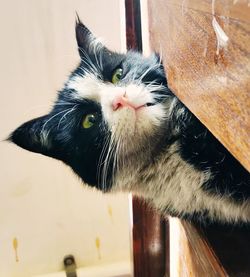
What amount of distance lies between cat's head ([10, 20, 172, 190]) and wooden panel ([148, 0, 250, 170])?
0.59 feet

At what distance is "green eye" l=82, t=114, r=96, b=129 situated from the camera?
Answer: 645 millimetres

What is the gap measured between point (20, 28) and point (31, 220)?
24.7 inches

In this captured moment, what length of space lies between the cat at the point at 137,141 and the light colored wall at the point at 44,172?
332mm

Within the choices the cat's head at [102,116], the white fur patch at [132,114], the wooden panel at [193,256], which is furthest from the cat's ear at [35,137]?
the wooden panel at [193,256]

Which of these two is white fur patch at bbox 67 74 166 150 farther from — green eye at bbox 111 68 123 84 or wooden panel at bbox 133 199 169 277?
wooden panel at bbox 133 199 169 277

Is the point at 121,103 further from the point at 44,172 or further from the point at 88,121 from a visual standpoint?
the point at 44,172

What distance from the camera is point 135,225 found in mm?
1037

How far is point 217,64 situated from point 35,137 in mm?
449

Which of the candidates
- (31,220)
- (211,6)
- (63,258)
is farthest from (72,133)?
(63,258)

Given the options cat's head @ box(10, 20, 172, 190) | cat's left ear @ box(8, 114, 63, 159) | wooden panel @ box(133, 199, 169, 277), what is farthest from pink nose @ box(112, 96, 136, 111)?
wooden panel @ box(133, 199, 169, 277)

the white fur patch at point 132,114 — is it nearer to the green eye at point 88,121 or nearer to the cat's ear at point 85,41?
the green eye at point 88,121

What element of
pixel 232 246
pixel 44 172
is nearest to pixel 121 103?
pixel 232 246

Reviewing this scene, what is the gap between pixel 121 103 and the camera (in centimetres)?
59

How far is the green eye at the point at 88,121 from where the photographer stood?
2.12ft
